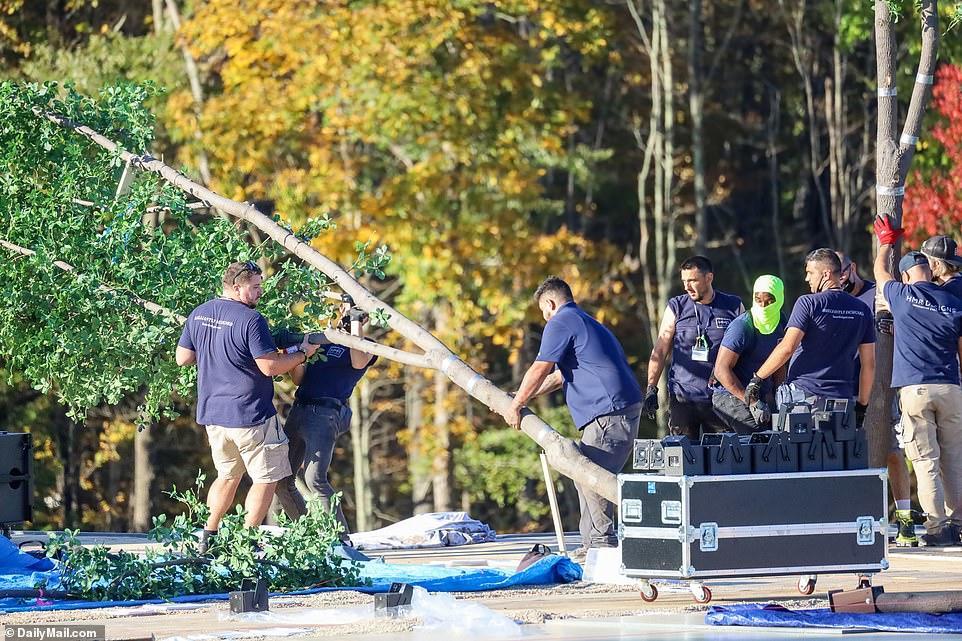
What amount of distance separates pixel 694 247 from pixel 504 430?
174 inches

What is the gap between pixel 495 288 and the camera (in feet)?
68.7

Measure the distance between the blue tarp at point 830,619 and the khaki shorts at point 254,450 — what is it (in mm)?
3116

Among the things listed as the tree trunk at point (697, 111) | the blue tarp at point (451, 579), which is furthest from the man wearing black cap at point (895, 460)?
the tree trunk at point (697, 111)

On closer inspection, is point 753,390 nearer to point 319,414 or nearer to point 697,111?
point 319,414

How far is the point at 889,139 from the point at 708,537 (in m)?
4.39

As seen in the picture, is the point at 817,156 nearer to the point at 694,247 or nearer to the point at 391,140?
the point at 694,247

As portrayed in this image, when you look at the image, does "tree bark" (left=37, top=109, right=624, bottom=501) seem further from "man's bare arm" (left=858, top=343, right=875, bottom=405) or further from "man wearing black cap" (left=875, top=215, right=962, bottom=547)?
"man wearing black cap" (left=875, top=215, right=962, bottom=547)

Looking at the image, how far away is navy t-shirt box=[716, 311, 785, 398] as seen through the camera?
10.4 meters

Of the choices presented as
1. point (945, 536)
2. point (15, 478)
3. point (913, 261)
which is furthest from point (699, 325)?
point (15, 478)

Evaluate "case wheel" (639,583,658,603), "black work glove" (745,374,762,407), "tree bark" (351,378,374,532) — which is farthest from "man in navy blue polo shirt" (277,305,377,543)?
"tree bark" (351,378,374,532)

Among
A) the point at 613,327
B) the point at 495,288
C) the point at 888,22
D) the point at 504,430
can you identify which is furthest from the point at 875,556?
the point at 613,327

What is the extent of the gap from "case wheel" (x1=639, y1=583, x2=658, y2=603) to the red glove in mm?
3316

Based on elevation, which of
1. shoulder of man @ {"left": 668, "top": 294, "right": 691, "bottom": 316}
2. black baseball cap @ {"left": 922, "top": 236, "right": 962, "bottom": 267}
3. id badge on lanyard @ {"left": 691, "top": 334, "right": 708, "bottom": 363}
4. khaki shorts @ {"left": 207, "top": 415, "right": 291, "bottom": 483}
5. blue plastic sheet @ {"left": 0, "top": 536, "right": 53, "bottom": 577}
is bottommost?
blue plastic sheet @ {"left": 0, "top": 536, "right": 53, "bottom": 577}

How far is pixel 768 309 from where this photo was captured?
10281 mm
